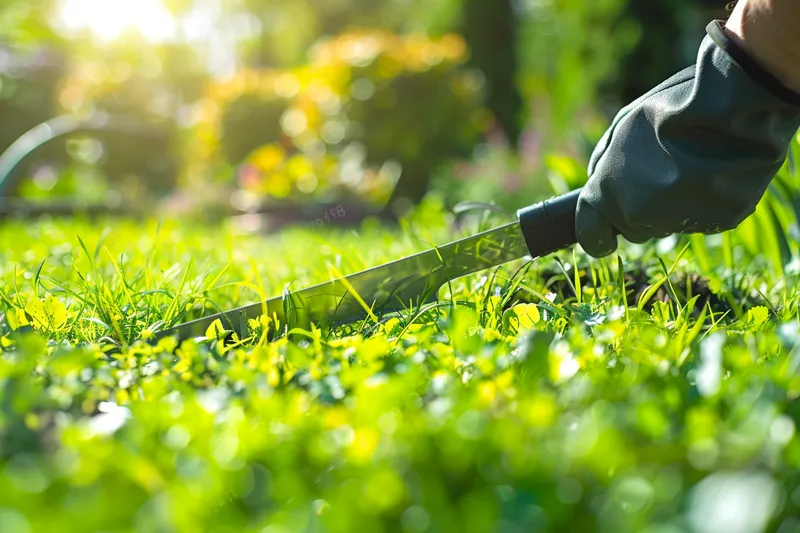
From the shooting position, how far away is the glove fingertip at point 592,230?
4.83 ft

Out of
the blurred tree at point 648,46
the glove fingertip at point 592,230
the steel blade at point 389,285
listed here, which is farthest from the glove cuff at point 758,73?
the blurred tree at point 648,46

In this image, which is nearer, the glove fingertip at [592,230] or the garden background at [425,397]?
the garden background at [425,397]

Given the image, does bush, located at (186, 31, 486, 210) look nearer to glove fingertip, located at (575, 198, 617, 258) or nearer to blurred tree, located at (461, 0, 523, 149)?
blurred tree, located at (461, 0, 523, 149)

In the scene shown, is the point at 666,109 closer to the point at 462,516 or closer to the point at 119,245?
the point at 462,516

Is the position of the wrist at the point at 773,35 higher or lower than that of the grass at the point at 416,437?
higher

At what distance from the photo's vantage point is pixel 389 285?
157 cm

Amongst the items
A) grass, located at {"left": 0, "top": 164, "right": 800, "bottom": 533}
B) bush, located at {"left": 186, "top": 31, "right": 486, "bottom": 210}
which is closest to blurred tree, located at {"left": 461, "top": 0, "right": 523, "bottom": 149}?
bush, located at {"left": 186, "top": 31, "right": 486, "bottom": 210}

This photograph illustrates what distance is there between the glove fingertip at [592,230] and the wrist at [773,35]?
1.27ft

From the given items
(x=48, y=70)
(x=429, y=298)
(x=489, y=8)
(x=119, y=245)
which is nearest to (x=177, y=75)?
(x=48, y=70)

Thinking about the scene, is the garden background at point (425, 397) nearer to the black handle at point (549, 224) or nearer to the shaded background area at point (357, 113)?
the black handle at point (549, 224)

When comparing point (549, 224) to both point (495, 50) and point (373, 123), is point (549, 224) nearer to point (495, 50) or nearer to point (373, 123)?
point (373, 123)

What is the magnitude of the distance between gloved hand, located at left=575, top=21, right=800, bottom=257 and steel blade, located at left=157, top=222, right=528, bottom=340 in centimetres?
18

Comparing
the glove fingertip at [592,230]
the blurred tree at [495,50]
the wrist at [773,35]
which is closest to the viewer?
the wrist at [773,35]

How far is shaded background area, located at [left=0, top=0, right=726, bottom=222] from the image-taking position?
25.1 ft
